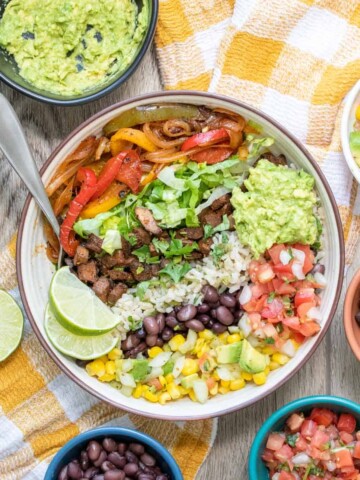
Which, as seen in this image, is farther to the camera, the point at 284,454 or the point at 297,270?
the point at 284,454

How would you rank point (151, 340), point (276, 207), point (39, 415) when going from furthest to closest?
point (39, 415), point (151, 340), point (276, 207)

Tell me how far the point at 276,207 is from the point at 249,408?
3.14ft

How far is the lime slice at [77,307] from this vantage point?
2906 millimetres

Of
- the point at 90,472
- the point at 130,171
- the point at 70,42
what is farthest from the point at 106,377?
the point at 70,42

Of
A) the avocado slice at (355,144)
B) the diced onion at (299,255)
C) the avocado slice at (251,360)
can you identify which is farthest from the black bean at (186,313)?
the avocado slice at (355,144)

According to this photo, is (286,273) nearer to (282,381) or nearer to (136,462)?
(282,381)

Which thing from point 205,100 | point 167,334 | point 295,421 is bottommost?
point 295,421

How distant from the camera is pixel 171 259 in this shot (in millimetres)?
3049

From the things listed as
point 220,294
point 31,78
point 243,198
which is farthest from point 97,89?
point 220,294

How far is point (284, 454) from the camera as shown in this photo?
308 cm

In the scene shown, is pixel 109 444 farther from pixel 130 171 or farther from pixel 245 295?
pixel 130 171

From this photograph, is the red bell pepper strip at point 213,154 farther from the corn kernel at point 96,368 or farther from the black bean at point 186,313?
the corn kernel at point 96,368

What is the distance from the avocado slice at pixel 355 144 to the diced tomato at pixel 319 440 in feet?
3.61

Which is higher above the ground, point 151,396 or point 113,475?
point 151,396
